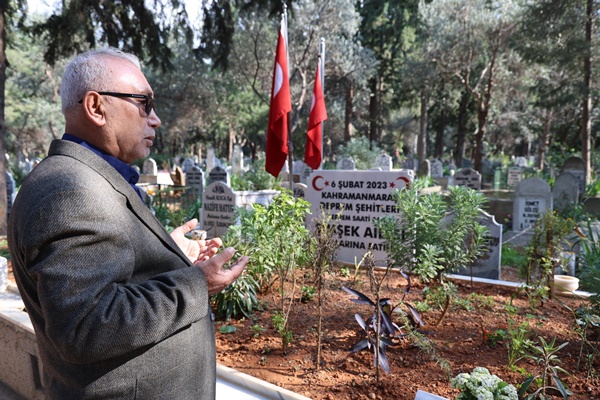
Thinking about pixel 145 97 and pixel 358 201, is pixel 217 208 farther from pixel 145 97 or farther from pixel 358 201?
pixel 145 97

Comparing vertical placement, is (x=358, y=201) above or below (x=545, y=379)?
above

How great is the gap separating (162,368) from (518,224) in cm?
998

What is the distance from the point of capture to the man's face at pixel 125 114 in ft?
4.12

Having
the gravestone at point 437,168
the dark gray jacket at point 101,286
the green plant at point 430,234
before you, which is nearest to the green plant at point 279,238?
the green plant at point 430,234

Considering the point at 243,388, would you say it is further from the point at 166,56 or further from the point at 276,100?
the point at 166,56

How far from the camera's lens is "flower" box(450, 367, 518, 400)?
1.68 m

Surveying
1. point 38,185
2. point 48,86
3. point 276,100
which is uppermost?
point 48,86

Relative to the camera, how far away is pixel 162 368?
122cm

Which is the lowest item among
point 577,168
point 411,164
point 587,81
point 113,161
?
point 113,161

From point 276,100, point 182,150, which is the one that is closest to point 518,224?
point 276,100

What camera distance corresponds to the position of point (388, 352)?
2881 mm

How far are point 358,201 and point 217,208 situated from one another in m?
3.72

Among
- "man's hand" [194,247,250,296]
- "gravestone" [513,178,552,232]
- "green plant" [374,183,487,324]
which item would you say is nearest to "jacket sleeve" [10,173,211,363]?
"man's hand" [194,247,250,296]

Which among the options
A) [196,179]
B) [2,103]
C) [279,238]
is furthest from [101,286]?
[196,179]
